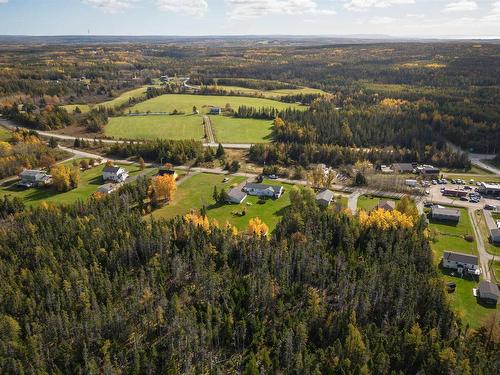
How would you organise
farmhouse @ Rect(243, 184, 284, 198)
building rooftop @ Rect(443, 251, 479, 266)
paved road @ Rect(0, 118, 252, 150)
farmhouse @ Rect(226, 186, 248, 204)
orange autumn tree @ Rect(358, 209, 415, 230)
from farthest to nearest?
1. paved road @ Rect(0, 118, 252, 150)
2. farmhouse @ Rect(243, 184, 284, 198)
3. farmhouse @ Rect(226, 186, 248, 204)
4. orange autumn tree @ Rect(358, 209, 415, 230)
5. building rooftop @ Rect(443, 251, 479, 266)

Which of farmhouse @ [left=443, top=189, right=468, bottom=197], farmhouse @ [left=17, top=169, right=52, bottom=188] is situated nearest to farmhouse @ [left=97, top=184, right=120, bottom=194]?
farmhouse @ [left=17, top=169, right=52, bottom=188]

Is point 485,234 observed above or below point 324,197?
below

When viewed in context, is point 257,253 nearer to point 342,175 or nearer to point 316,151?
point 342,175

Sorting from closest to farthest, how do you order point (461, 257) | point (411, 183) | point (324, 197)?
point (461, 257), point (324, 197), point (411, 183)

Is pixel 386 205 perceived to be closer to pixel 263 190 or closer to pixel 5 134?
pixel 263 190

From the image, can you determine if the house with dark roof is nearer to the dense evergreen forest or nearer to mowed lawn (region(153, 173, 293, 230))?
mowed lawn (region(153, 173, 293, 230))

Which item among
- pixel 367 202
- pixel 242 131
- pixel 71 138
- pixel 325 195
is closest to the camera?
pixel 325 195

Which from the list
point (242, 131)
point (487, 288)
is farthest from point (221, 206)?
point (242, 131)
